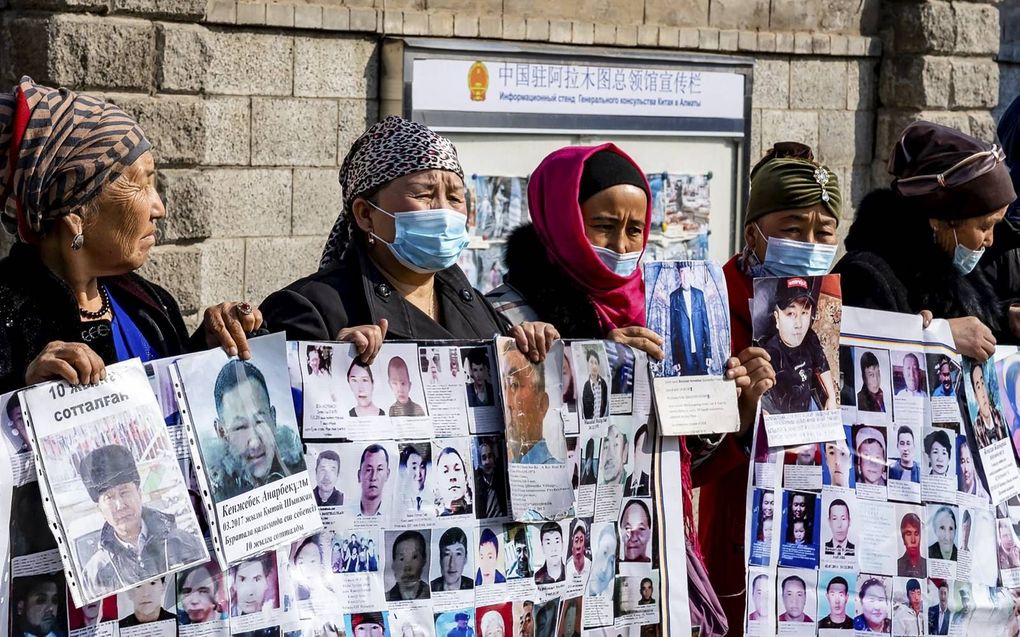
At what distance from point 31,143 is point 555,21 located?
17.3 feet

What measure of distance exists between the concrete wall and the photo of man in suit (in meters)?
2.96

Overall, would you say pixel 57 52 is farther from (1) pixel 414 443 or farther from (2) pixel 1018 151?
(2) pixel 1018 151

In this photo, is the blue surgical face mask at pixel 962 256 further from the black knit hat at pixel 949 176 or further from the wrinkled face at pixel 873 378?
the wrinkled face at pixel 873 378

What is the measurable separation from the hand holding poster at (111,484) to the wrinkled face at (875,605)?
187 centimetres

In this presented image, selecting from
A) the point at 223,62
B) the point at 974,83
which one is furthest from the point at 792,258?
the point at 974,83

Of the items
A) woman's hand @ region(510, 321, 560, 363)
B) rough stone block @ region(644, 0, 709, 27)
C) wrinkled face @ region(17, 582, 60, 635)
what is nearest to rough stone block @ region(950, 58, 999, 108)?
rough stone block @ region(644, 0, 709, 27)

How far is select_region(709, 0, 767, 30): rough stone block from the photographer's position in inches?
343

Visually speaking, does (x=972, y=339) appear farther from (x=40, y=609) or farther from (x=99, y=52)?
(x=99, y=52)

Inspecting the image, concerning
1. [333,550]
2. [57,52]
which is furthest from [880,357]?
[57,52]

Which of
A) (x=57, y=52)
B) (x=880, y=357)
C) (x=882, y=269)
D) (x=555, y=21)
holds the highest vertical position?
(x=555, y=21)

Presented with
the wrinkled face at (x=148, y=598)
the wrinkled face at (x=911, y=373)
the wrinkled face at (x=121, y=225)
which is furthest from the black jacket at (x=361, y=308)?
the wrinkled face at (x=911, y=373)

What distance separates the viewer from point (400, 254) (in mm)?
3365

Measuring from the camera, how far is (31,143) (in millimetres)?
2719

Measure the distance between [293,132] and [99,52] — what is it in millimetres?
1356
